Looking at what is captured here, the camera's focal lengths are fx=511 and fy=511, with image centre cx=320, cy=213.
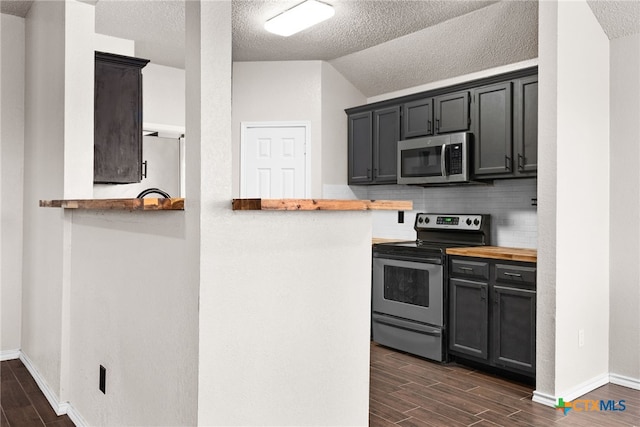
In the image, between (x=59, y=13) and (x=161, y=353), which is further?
(x=59, y=13)

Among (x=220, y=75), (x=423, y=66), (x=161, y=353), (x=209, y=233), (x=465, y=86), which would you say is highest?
(x=423, y=66)

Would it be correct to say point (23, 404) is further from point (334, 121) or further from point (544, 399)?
point (334, 121)

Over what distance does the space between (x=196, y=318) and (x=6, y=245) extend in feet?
9.87

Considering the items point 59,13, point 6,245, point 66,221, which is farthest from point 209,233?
point 6,245

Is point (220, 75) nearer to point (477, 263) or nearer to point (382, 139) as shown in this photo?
point (477, 263)

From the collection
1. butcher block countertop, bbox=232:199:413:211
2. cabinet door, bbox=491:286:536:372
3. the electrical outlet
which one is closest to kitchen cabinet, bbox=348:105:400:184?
cabinet door, bbox=491:286:536:372

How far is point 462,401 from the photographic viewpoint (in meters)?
3.10

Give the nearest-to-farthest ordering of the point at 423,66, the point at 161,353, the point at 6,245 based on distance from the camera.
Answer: the point at 161,353, the point at 6,245, the point at 423,66

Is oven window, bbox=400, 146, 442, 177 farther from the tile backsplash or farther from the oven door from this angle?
the oven door

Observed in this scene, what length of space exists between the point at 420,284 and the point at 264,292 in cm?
242

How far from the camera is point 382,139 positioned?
4.89 metres

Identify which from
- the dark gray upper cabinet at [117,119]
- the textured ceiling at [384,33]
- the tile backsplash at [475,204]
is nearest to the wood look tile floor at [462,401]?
the tile backsplash at [475,204]

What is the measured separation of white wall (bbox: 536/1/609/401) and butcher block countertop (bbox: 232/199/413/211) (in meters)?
1.57

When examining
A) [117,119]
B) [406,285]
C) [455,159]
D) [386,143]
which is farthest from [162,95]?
[406,285]
